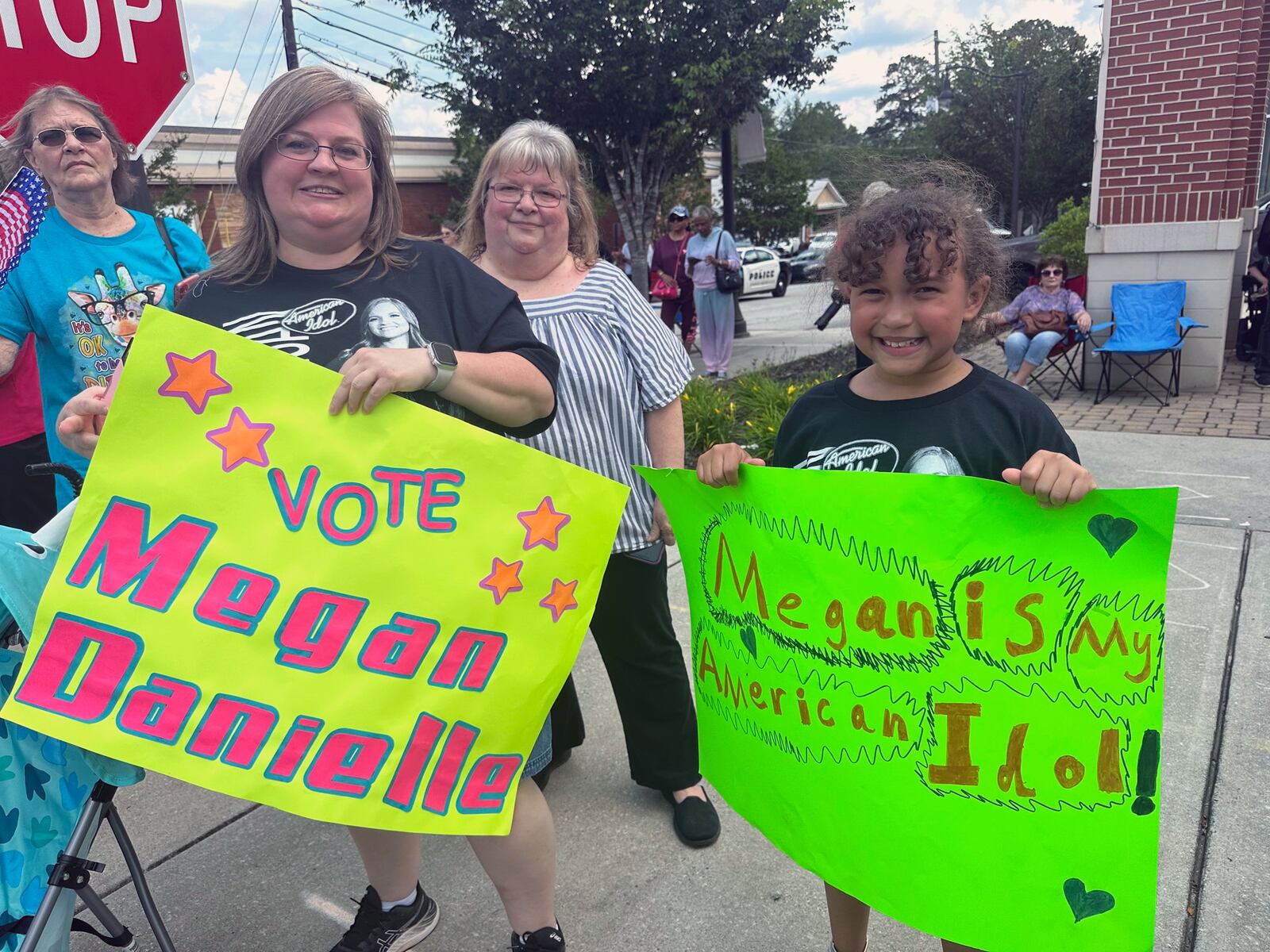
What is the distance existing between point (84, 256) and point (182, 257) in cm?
36

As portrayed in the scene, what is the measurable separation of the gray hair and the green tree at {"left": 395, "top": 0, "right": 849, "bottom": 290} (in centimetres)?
869

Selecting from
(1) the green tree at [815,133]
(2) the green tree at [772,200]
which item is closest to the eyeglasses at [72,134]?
(2) the green tree at [772,200]

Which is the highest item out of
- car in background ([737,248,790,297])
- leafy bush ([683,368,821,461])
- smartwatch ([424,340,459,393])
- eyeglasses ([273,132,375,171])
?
eyeglasses ([273,132,375,171])

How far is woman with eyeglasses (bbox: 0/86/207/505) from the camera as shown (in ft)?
9.02

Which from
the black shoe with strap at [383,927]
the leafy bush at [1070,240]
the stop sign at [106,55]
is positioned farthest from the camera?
the leafy bush at [1070,240]

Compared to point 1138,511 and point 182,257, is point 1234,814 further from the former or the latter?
point 182,257

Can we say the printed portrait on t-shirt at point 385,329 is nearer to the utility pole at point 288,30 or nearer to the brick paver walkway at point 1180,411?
the brick paver walkway at point 1180,411

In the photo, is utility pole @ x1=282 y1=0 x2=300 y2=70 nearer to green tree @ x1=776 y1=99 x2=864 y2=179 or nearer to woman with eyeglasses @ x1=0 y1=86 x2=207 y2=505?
woman with eyeglasses @ x1=0 y1=86 x2=207 y2=505

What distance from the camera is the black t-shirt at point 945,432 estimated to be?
1593mm

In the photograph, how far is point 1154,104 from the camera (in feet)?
24.0

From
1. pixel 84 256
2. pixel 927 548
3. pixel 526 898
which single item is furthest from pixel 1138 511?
pixel 84 256

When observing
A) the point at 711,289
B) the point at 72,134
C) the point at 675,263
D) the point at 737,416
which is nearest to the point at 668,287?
the point at 675,263

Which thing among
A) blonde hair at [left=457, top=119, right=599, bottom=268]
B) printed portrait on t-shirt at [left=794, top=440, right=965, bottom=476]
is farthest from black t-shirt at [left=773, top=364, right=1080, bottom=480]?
blonde hair at [left=457, top=119, right=599, bottom=268]

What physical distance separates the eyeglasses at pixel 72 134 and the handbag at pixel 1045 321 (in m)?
6.98
